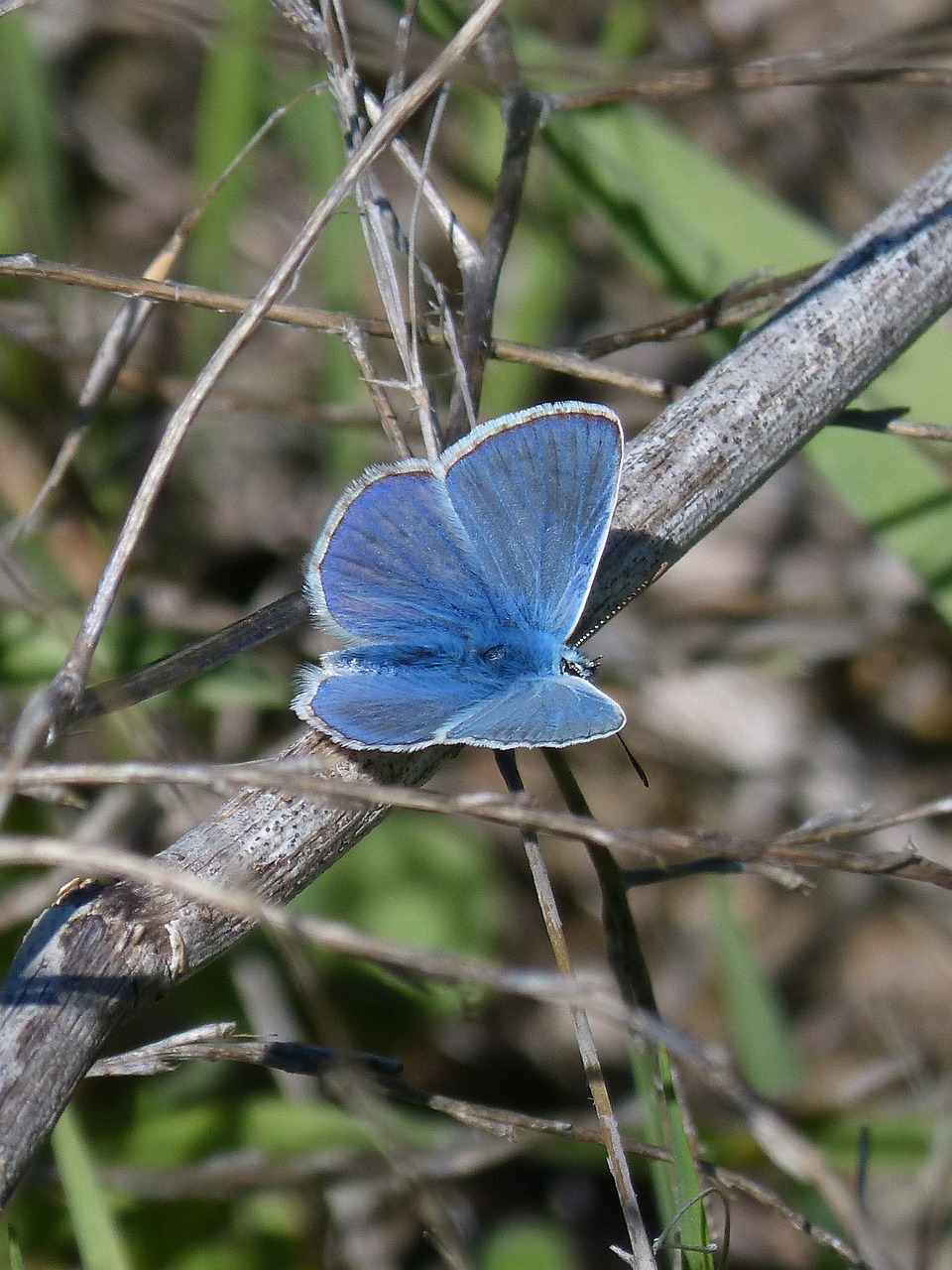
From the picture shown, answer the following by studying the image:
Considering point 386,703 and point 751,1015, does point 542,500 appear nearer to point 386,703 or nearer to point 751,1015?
point 386,703

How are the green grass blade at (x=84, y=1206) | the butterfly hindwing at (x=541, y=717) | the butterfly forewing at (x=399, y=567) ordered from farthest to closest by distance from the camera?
1. the green grass blade at (x=84, y=1206)
2. the butterfly forewing at (x=399, y=567)
3. the butterfly hindwing at (x=541, y=717)

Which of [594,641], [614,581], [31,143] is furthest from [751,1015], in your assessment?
[31,143]

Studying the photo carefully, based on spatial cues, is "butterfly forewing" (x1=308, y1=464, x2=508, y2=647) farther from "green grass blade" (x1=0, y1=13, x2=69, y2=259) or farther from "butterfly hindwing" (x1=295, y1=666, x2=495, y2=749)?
"green grass blade" (x1=0, y1=13, x2=69, y2=259)

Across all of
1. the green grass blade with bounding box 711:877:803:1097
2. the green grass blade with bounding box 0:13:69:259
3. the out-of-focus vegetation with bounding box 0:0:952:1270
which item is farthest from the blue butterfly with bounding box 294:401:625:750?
the green grass blade with bounding box 0:13:69:259

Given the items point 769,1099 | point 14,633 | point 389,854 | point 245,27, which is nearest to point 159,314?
point 245,27

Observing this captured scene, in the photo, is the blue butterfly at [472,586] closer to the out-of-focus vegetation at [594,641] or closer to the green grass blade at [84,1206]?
the out-of-focus vegetation at [594,641]

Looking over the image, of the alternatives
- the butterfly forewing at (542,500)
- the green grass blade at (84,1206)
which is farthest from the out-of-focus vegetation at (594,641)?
the butterfly forewing at (542,500)
